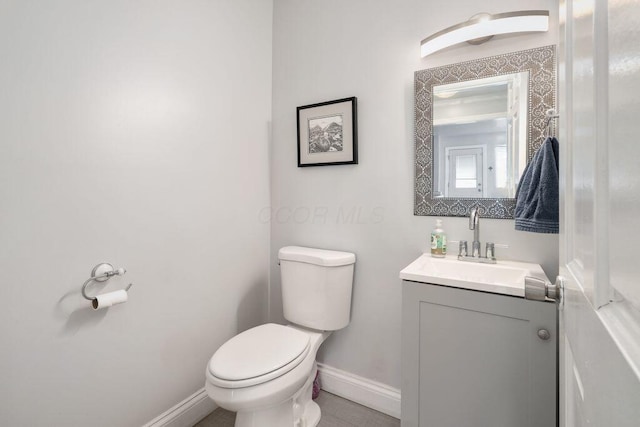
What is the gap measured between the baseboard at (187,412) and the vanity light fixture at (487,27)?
2145mm

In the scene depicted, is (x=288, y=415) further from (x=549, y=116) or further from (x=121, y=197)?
(x=549, y=116)

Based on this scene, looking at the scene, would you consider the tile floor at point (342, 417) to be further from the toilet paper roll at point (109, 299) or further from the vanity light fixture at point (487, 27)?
the vanity light fixture at point (487, 27)

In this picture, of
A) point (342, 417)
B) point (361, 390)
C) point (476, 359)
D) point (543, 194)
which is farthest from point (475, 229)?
point (342, 417)

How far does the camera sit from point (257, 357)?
123cm

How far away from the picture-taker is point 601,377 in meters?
0.31

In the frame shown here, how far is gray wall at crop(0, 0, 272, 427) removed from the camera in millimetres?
1003

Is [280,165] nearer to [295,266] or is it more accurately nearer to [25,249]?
[295,266]

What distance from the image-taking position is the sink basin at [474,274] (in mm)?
1031

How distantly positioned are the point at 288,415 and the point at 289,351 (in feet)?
1.05

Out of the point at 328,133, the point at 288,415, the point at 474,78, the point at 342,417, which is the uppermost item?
the point at 474,78

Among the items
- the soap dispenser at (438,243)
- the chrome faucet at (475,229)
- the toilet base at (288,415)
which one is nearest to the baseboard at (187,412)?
Answer: the toilet base at (288,415)

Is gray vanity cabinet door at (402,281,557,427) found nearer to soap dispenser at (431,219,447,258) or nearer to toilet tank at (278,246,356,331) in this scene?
soap dispenser at (431,219,447,258)

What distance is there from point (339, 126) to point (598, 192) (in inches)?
60.3

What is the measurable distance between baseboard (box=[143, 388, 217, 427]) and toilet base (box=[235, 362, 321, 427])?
392 millimetres
